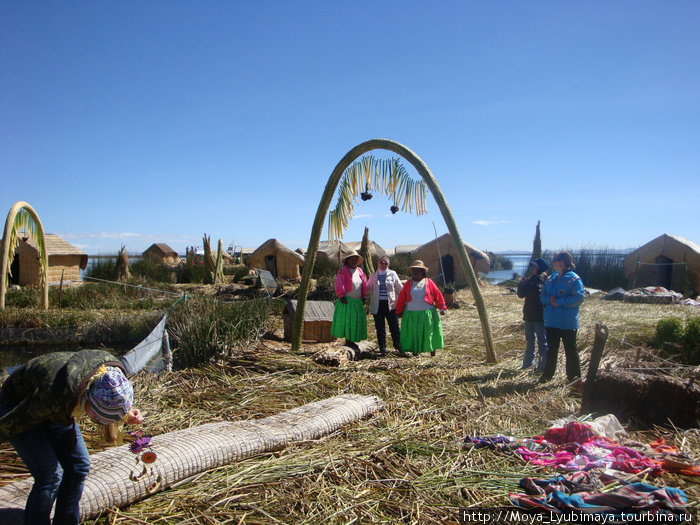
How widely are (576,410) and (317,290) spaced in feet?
31.4

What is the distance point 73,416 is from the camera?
234cm

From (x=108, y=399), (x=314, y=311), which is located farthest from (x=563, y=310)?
(x=108, y=399)

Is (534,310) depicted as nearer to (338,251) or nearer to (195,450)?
(195,450)

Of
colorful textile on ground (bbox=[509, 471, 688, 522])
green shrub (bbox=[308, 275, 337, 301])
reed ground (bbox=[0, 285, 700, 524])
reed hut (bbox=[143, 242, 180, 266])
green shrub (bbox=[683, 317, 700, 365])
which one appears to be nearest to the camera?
colorful textile on ground (bbox=[509, 471, 688, 522])

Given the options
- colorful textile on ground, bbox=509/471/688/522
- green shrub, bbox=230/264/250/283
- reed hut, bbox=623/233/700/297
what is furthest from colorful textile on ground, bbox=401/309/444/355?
green shrub, bbox=230/264/250/283

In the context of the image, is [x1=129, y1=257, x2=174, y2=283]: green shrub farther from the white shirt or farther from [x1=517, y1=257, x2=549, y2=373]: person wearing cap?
[x1=517, y1=257, x2=549, y2=373]: person wearing cap

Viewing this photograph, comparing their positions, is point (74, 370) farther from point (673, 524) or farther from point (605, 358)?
point (605, 358)

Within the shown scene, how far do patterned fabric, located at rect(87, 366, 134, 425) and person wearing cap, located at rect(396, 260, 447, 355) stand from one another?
15.9ft

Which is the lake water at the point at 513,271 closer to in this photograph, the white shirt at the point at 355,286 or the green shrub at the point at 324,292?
the green shrub at the point at 324,292

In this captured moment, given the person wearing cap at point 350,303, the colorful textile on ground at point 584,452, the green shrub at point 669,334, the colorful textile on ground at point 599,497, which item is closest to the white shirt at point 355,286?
the person wearing cap at point 350,303

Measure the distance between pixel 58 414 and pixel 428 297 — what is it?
5.08m

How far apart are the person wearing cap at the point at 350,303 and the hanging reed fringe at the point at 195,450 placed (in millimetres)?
2596

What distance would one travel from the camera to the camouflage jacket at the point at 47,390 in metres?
2.24

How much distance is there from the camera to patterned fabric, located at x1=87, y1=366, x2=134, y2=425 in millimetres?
2281
